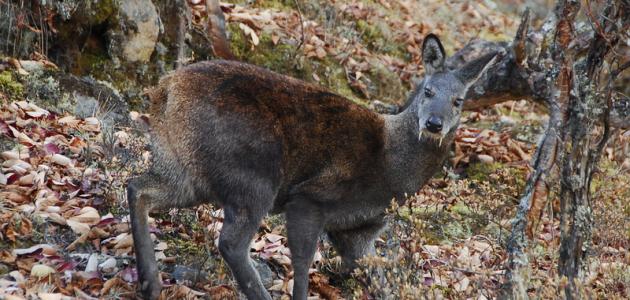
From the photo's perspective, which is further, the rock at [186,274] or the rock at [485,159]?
the rock at [485,159]

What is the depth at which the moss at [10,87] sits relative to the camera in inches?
286

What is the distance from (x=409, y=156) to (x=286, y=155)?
97cm

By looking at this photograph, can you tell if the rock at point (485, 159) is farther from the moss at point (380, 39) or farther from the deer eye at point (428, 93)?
the moss at point (380, 39)

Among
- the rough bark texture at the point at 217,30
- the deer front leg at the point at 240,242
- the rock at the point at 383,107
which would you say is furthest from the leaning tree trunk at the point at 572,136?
the rough bark texture at the point at 217,30

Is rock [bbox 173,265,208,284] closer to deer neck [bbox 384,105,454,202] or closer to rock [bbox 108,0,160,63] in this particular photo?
deer neck [bbox 384,105,454,202]

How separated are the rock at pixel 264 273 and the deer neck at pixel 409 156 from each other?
1089mm

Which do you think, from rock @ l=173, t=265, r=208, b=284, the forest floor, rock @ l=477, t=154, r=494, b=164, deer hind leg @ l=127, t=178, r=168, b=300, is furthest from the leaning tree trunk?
rock @ l=477, t=154, r=494, b=164

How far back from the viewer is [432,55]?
6.46 metres

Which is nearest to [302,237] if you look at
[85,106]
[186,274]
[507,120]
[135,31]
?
[186,274]

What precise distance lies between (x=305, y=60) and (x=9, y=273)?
5.42 metres

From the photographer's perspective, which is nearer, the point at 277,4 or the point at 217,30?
the point at 217,30

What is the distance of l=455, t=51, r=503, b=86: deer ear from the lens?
625 centimetres

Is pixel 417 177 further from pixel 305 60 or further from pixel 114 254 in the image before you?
pixel 305 60

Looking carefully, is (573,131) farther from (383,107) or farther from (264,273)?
(383,107)
